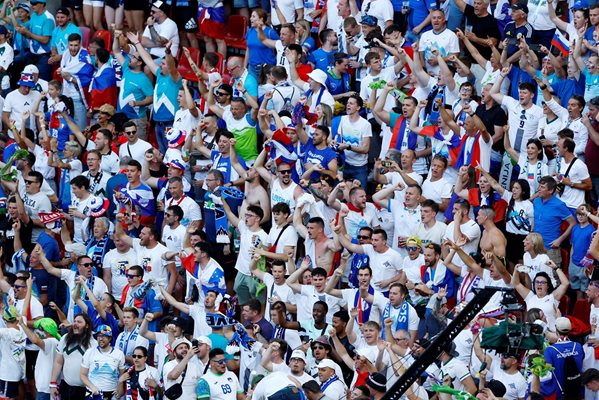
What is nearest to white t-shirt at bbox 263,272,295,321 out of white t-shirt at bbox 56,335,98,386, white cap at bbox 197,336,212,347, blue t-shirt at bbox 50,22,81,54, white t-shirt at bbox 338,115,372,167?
white cap at bbox 197,336,212,347

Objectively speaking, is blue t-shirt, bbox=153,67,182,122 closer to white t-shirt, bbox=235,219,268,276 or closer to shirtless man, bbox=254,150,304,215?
shirtless man, bbox=254,150,304,215

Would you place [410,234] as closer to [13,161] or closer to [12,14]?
[13,161]

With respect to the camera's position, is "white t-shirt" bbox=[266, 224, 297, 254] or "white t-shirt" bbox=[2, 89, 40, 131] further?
"white t-shirt" bbox=[2, 89, 40, 131]

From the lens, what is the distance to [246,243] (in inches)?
782

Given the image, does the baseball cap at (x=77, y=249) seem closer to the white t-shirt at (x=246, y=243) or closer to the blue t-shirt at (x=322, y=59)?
the white t-shirt at (x=246, y=243)

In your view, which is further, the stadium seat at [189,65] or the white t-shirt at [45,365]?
the stadium seat at [189,65]

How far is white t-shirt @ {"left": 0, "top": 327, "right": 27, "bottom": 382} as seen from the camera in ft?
64.3

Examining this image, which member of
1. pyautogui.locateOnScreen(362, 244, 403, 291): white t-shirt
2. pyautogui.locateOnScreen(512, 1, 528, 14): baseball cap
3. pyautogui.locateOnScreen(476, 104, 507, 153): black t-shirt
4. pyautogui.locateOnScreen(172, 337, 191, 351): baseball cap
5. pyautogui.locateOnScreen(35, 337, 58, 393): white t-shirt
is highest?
pyautogui.locateOnScreen(512, 1, 528, 14): baseball cap

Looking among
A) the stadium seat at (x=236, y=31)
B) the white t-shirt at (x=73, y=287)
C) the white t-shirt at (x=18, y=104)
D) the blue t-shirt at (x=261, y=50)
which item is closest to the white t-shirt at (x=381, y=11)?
the blue t-shirt at (x=261, y=50)

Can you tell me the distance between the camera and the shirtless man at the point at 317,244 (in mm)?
19328

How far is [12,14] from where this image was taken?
25062 mm

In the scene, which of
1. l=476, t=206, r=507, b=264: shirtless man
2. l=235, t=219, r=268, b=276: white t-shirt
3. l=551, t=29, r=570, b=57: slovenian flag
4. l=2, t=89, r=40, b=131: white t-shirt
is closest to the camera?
l=476, t=206, r=507, b=264: shirtless man

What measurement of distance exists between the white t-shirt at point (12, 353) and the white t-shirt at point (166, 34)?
5448 millimetres

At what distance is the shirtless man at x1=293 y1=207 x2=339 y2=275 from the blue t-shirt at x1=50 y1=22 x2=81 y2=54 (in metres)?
6.45
